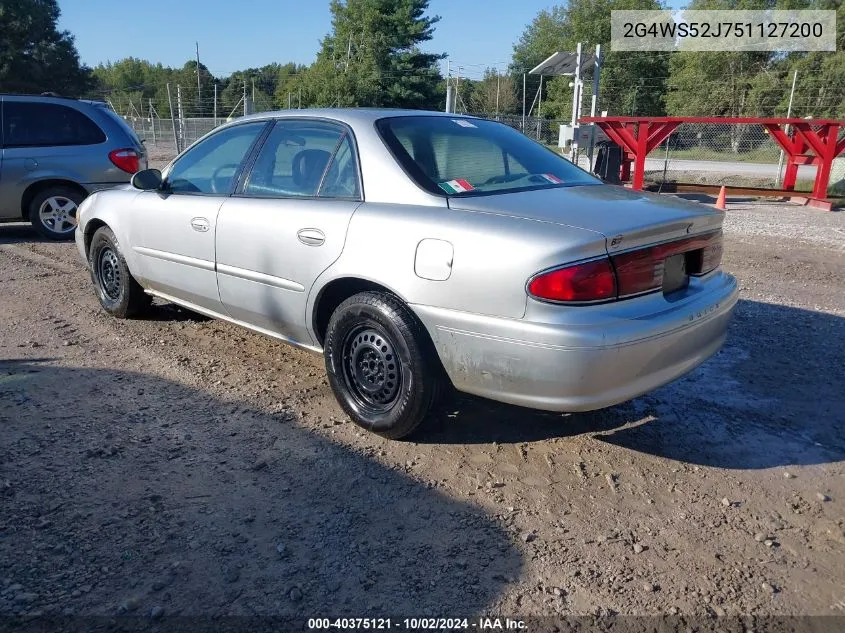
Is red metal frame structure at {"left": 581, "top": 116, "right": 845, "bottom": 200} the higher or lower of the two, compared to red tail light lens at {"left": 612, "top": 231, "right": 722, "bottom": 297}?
higher

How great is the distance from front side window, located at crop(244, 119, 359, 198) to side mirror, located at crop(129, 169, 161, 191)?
949mm

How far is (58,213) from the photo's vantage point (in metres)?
8.60

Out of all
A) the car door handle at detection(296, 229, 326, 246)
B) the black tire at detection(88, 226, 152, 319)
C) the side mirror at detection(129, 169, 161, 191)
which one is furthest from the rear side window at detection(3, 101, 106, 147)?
the car door handle at detection(296, 229, 326, 246)

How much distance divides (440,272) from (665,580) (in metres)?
1.49

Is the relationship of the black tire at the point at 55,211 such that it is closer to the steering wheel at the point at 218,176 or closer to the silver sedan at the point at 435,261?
the silver sedan at the point at 435,261

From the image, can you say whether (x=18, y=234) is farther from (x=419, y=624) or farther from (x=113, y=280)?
(x=419, y=624)

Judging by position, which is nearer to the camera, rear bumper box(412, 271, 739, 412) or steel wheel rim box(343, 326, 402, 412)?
rear bumper box(412, 271, 739, 412)

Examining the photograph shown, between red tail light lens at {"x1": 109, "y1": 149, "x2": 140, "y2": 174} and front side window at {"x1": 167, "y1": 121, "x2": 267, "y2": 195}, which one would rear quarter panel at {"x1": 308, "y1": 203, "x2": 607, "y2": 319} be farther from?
red tail light lens at {"x1": 109, "y1": 149, "x2": 140, "y2": 174}

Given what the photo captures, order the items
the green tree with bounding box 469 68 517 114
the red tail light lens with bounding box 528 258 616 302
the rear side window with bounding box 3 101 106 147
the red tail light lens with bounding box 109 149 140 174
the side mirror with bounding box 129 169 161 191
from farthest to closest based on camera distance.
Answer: the green tree with bounding box 469 68 517 114 → the red tail light lens with bounding box 109 149 140 174 → the rear side window with bounding box 3 101 106 147 → the side mirror with bounding box 129 169 161 191 → the red tail light lens with bounding box 528 258 616 302

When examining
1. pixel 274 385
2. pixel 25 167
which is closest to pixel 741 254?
pixel 274 385

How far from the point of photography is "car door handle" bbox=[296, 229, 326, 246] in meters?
3.55

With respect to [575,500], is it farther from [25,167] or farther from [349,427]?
[25,167]

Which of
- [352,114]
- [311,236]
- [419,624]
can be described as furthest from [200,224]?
[419,624]

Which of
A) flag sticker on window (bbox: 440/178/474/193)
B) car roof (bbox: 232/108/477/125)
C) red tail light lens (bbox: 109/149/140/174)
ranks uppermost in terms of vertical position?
car roof (bbox: 232/108/477/125)
